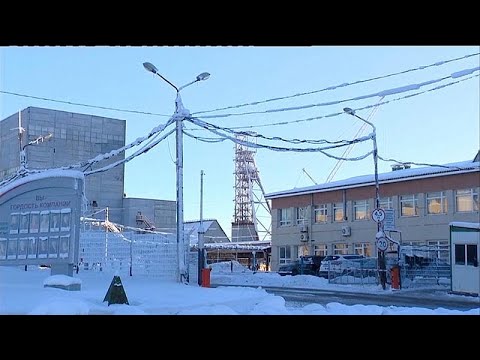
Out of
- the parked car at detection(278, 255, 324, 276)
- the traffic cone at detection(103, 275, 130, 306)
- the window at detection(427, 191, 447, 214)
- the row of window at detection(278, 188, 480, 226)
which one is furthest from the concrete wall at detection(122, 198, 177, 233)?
the traffic cone at detection(103, 275, 130, 306)

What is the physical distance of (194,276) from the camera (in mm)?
22703

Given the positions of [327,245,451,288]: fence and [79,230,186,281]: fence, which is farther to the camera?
[327,245,451,288]: fence

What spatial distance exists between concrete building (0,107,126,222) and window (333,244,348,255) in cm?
1463

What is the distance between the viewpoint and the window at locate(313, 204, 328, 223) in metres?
39.8

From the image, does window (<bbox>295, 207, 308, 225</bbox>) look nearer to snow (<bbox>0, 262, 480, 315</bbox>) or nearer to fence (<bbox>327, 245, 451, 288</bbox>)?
fence (<bbox>327, 245, 451, 288</bbox>)

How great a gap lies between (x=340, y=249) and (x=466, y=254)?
21.1m

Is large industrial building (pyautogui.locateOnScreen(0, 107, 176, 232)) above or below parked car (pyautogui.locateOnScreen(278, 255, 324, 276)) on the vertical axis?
above

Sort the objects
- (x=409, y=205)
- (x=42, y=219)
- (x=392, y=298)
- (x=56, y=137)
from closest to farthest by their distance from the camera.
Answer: (x=42, y=219), (x=392, y=298), (x=409, y=205), (x=56, y=137)

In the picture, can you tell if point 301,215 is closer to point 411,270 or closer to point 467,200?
point 411,270

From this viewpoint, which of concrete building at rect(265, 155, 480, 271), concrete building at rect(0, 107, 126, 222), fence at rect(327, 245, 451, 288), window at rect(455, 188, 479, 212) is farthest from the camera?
concrete building at rect(0, 107, 126, 222)

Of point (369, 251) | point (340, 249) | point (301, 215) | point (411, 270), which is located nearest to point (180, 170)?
point (411, 270)

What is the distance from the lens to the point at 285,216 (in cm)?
4472

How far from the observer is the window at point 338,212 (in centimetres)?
3846

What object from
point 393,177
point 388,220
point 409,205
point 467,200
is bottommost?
point 388,220
